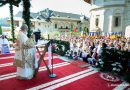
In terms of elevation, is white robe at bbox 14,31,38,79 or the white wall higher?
the white wall

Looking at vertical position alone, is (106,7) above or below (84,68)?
above

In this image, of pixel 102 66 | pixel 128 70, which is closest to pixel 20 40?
pixel 102 66

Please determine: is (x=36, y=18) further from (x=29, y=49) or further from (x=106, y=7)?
(x=29, y=49)

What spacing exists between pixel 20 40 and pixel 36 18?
132 feet

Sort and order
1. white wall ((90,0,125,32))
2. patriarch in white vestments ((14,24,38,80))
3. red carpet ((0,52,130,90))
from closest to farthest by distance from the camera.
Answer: red carpet ((0,52,130,90)), patriarch in white vestments ((14,24,38,80)), white wall ((90,0,125,32))

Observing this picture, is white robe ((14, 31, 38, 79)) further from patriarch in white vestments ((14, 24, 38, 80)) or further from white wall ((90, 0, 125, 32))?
white wall ((90, 0, 125, 32))

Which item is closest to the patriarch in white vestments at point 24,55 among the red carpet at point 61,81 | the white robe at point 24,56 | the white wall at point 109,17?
the white robe at point 24,56

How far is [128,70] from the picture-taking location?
261 inches

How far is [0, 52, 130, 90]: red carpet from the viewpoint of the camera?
17.4 ft

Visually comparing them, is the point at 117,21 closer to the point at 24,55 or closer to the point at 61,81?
the point at 61,81

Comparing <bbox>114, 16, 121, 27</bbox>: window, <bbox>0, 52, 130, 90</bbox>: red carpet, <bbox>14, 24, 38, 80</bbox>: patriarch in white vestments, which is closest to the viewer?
<bbox>0, 52, 130, 90</bbox>: red carpet

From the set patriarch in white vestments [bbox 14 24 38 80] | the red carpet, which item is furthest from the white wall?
patriarch in white vestments [bbox 14 24 38 80]

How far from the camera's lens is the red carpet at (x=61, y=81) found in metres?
5.30

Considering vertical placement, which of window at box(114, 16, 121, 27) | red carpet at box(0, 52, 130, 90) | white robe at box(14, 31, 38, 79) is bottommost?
red carpet at box(0, 52, 130, 90)
